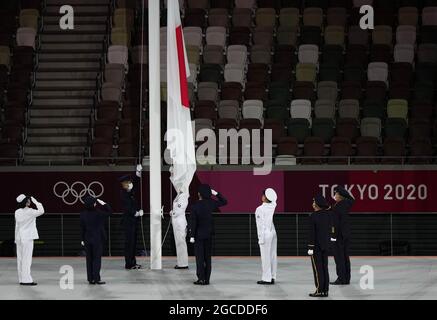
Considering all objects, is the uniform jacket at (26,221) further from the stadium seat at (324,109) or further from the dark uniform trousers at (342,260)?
the stadium seat at (324,109)

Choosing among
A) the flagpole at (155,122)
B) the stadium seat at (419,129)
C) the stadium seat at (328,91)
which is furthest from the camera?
the stadium seat at (328,91)

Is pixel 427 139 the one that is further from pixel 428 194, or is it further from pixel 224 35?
pixel 224 35

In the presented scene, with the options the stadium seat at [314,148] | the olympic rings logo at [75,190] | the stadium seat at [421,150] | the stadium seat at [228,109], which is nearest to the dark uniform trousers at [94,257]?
the olympic rings logo at [75,190]

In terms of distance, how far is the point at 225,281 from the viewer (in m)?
19.0

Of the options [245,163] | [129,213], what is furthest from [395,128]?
[129,213]

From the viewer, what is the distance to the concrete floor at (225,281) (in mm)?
17094

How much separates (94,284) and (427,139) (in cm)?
986

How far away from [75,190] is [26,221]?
5576 mm

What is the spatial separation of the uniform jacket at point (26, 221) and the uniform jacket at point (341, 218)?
5024mm

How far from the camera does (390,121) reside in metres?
25.9

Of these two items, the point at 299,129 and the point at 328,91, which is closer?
the point at 299,129

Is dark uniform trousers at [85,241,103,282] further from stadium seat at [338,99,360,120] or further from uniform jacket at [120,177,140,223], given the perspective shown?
stadium seat at [338,99,360,120]

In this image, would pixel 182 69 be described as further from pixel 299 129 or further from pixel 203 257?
pixel 299 129

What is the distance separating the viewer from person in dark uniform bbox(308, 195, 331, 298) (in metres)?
16.6
